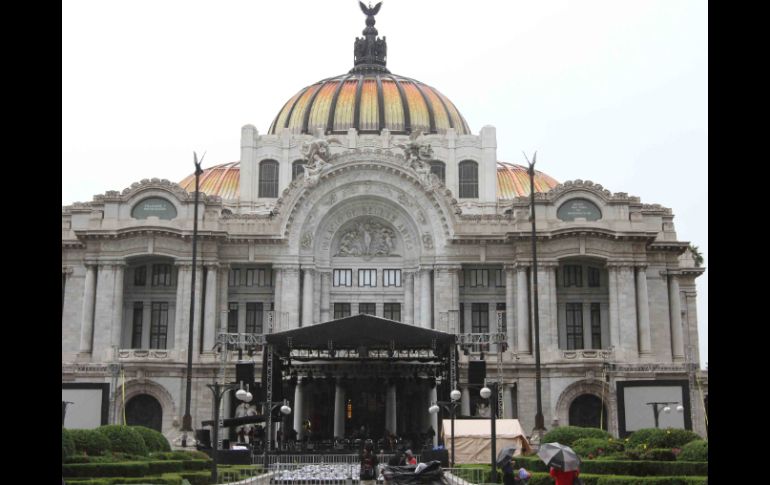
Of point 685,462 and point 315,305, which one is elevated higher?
point 315,305

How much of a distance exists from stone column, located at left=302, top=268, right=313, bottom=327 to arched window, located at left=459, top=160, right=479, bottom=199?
1680 cm

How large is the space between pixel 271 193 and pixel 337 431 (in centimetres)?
2444

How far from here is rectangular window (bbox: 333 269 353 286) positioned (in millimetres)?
75125

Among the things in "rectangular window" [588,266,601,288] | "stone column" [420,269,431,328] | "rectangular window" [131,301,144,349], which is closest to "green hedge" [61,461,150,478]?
"rectangular window" [131,301,144,349]

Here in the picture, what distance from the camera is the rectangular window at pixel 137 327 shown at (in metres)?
72.9

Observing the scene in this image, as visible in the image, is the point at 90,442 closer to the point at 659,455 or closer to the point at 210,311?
the point at 659,455

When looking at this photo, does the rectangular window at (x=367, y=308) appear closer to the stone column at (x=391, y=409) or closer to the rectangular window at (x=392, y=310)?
the rectangular window at (x=392, y=310)

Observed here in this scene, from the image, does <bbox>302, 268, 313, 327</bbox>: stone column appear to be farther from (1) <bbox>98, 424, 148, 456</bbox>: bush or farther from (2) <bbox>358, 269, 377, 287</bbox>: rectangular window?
(1) <bbox>98, 424, 148, 456</bbox>: bush
